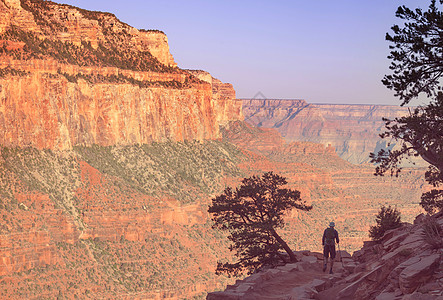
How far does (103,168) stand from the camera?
79.9 m

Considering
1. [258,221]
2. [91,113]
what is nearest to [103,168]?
[91,113]

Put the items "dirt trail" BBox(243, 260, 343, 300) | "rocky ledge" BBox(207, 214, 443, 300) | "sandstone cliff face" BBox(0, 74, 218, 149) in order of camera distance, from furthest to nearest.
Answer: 1. "sandstone cliff face" BBox(0, 74, 218, 149)
2. "dirt trail" BBox(243, 260, 343, 300)
3. "rocky ledge" BBox(207, 214, 443, 300)

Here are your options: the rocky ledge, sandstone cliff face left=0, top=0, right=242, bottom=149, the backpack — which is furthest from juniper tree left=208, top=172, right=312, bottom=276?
sandstone cliff face left=0, top=0, right=242, bottom=149

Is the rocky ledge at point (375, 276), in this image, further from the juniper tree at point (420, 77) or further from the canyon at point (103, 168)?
the canyon at point (103, 168)

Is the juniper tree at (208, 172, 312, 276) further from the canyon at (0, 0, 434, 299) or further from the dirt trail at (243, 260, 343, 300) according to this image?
the canyon at (0, 0, 434, 299)

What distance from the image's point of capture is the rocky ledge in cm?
1973

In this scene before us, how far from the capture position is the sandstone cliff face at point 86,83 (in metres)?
72.9

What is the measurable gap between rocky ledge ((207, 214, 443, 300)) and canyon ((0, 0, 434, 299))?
104ft

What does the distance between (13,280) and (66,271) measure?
20.0ft

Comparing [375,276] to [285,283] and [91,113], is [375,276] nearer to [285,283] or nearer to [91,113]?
[285,283]

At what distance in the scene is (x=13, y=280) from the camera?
55.7 metres

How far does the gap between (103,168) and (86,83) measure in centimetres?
1153

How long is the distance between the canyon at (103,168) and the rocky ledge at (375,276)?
31.6 m

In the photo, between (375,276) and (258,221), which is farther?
(258,221)
